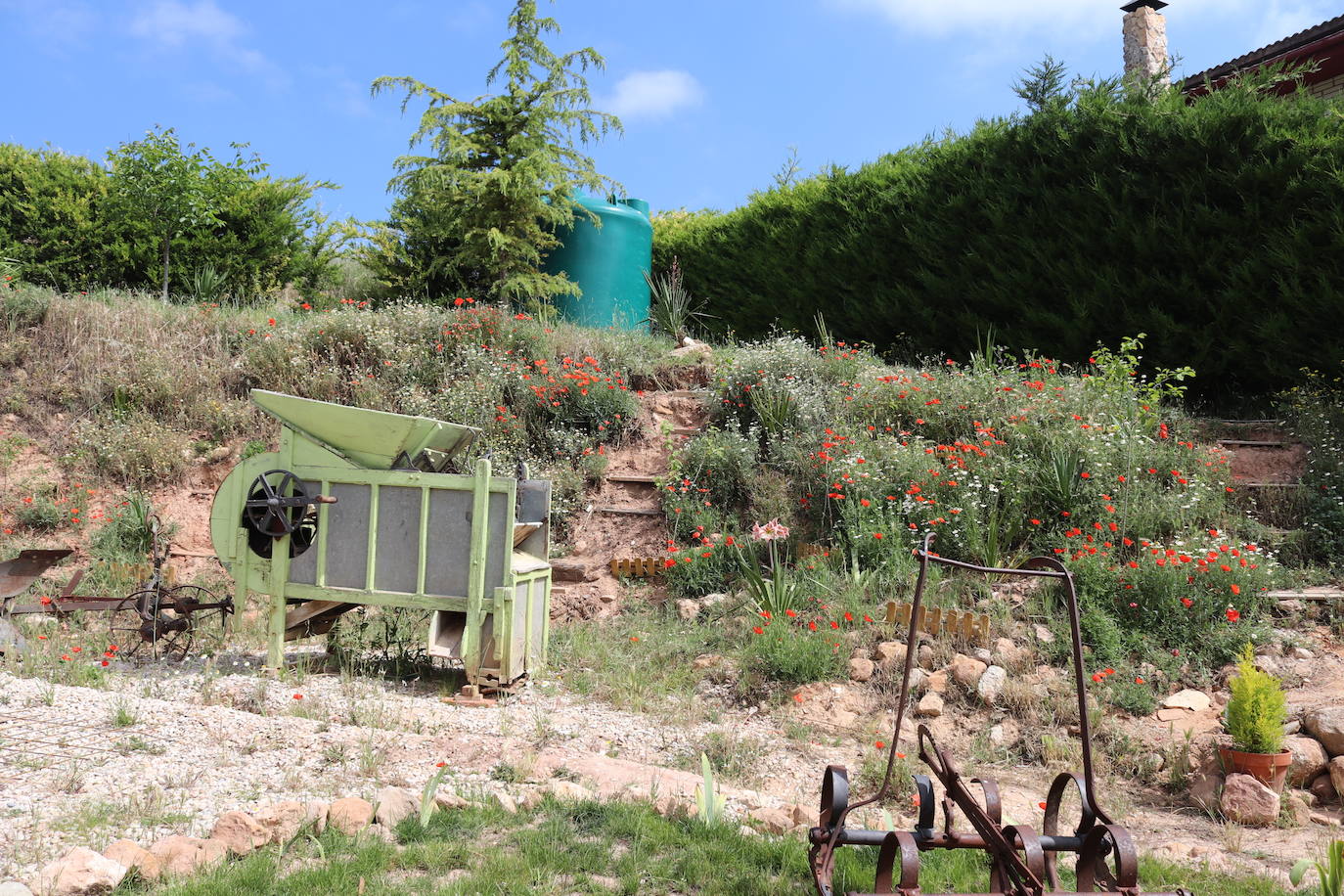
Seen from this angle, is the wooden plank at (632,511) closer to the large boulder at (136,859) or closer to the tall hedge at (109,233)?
the large boulder at (136,859)

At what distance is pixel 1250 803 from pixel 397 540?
4.66m

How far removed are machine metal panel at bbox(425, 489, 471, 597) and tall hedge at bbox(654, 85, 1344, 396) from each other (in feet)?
23.1

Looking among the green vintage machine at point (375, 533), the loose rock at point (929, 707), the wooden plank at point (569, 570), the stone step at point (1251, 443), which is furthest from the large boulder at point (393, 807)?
the stone step at point (1251, 443)

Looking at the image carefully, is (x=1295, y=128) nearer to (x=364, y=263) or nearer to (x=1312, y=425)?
(x=1312, y=425)

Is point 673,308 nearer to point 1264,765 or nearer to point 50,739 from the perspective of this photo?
point 1264,765

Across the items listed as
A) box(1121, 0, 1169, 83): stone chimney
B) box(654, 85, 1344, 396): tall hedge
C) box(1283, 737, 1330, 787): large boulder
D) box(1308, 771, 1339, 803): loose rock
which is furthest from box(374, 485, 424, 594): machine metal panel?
box(1121, 0, 1169, 83): stone chimney

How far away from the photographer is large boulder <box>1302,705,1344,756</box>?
4.68m

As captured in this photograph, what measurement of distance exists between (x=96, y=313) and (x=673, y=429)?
23.4 feet

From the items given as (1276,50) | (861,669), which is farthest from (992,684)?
(1276,50)

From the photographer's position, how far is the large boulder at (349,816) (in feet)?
10.9

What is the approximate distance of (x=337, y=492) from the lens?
5789 mm

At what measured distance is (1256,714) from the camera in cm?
448

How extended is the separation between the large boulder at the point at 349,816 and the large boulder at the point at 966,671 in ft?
11.7

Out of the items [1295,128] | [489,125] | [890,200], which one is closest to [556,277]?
[489,125]
